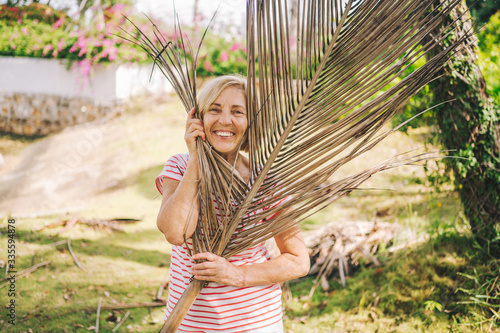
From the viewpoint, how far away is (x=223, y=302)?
1.51m

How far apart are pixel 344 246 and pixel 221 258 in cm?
286

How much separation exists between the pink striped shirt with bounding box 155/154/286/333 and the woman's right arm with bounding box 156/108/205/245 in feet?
0.40

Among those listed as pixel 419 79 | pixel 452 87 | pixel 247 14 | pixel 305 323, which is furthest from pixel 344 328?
pixel 247 14

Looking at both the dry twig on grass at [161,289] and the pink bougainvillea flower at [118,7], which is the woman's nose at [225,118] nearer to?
the dry twig on grass at [161,289]

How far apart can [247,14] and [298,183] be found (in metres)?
0.59

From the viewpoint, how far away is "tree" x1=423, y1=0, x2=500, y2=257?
2.77 metres

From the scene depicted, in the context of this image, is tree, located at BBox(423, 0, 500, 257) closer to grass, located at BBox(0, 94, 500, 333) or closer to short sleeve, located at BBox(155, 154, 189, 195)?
grass, located at BBox(0, 94, 500, 333)

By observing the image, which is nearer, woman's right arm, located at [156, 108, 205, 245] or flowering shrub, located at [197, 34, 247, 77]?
woman's right arm, located at [156, 108, 205, 245]

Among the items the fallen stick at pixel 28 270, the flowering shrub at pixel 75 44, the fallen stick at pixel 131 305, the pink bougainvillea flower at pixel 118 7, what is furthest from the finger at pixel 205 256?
the pink bougainvillea flower at pixel 118 7

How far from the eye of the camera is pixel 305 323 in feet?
10.9

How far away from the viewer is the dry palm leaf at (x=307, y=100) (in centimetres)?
120

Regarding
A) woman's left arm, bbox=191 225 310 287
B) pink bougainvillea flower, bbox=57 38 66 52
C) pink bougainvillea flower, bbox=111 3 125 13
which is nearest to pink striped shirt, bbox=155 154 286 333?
woman's left arm, bbox=191 225 310 287

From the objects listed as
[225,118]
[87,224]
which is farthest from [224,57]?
[225,118]

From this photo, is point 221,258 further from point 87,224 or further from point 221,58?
point 221,58
